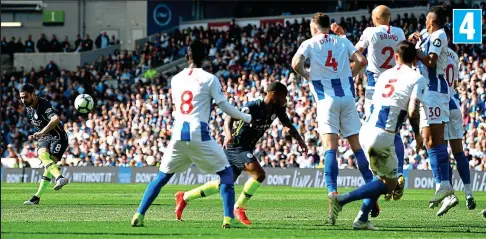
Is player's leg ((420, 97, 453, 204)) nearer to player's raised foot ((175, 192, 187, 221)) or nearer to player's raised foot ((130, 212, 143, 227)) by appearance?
player's raised foot ((175, 192, 187, 221))

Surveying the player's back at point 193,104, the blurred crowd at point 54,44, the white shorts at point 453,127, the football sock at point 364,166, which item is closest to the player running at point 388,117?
the football sock at point 364,166

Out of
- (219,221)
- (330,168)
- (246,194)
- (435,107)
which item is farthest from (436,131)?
(219,221)

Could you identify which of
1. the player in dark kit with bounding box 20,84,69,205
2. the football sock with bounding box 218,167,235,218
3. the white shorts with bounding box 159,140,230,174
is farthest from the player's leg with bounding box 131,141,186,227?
the player in dark kit with bounding box 20,84,69,205

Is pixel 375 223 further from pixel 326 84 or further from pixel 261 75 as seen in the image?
pixel 261 75

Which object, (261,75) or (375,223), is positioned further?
(261,75)

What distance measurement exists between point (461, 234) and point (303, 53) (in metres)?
3.37

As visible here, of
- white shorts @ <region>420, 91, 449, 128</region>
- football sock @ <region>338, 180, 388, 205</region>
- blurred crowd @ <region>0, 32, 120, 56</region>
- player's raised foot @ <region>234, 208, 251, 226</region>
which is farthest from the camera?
blurred crowd @ <region>0, 32, 120, 56</region>

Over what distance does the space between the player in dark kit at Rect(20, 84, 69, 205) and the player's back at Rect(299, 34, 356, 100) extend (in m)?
7.07

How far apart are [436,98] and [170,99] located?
28.5 metres

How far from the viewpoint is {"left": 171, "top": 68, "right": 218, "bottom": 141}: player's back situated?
1220 centimetres

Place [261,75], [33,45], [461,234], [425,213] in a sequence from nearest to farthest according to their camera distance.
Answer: [461,234] → [425,213] → [261,75] → [33,45]

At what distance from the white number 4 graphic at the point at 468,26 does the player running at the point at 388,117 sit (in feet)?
78.3

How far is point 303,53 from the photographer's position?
45.6 ft

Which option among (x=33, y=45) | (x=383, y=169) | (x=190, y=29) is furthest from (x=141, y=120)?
(x=383, y=169)
